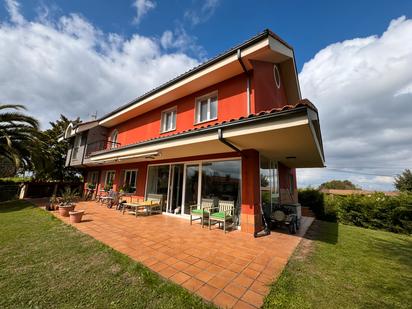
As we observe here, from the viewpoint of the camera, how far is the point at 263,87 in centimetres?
974

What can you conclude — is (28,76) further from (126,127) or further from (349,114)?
(349,114)

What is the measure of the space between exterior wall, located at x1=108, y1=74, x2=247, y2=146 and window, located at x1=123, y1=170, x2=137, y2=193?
3.00 metres

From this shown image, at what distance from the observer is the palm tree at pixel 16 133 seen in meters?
14.8

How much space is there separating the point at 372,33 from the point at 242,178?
36.7ft

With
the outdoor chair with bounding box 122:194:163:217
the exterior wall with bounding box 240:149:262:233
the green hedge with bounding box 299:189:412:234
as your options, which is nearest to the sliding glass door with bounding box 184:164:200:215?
the outdoor chair with bounding box 122:194:163:217

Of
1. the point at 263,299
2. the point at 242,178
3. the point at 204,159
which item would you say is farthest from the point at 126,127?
the point at 263,299

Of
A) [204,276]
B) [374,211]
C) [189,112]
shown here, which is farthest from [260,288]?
[374,211]

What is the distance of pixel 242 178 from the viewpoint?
8633mm

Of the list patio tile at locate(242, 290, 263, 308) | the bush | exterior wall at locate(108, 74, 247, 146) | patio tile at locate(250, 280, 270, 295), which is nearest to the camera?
patio tile at locate(242, 290, 263, 308)

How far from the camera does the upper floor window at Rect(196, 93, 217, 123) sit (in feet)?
35.1

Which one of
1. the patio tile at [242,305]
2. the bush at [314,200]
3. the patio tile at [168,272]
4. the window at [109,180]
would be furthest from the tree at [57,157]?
the bush at [314,200]

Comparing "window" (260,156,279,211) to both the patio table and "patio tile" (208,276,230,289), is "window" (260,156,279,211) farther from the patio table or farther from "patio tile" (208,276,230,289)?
the patio table

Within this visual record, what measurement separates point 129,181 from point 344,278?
1539 centimetres

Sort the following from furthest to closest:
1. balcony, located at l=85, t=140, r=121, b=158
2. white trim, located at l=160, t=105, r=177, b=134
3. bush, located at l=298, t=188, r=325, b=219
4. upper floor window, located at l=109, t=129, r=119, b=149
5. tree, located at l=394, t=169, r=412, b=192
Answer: tree, located at l=394, t=169, r=412, b=192 → upper floor window, located at l=109, t=129, r=119, b=149 → balcony, located at l=85, t=140, r=121, b=158 → bush, located at l=298, t=188, r=325, b=219 → white trim, located at l=160, t=105, r=177, b=134
